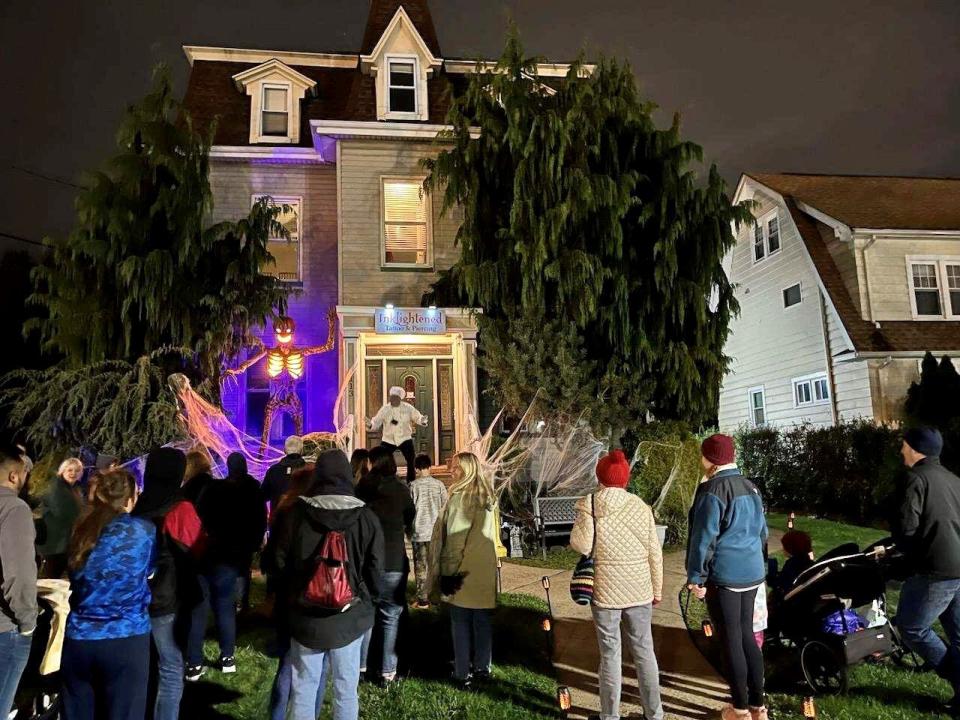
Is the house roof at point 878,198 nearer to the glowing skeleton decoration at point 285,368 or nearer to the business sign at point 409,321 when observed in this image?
the business sign at point 409,321

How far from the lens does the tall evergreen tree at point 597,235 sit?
11.9 metres

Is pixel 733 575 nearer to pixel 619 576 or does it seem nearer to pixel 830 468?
pixel 619 576

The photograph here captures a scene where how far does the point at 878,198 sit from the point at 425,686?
20631 millimetres

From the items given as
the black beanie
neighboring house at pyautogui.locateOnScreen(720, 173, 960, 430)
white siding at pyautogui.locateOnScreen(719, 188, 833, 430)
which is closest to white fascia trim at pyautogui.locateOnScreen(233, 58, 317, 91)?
neighboring house at pyautogui.locateOnScreen(720, 173, 960, 430)

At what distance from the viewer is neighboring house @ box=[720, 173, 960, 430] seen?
1695 cm

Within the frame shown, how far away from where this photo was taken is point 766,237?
69.8ft

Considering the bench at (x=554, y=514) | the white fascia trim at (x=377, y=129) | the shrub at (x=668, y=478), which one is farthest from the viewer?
the white fascia trim at (x=377, y=129)

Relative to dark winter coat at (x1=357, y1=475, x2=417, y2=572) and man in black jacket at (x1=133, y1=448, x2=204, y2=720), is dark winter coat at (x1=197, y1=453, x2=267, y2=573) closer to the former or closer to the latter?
man in black jacket at (x1=133, y1=448, x2=204, y2=720)

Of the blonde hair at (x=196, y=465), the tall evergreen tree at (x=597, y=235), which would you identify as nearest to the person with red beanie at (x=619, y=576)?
the blonde hair at (x=196, y=465)

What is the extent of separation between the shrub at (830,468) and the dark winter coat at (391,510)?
10688mm

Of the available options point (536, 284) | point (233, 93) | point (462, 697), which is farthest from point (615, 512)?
point (233, 93)

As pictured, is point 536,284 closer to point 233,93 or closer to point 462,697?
point 462,697

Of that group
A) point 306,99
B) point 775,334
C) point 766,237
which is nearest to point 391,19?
point 306,99

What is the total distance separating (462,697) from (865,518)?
12033mm
